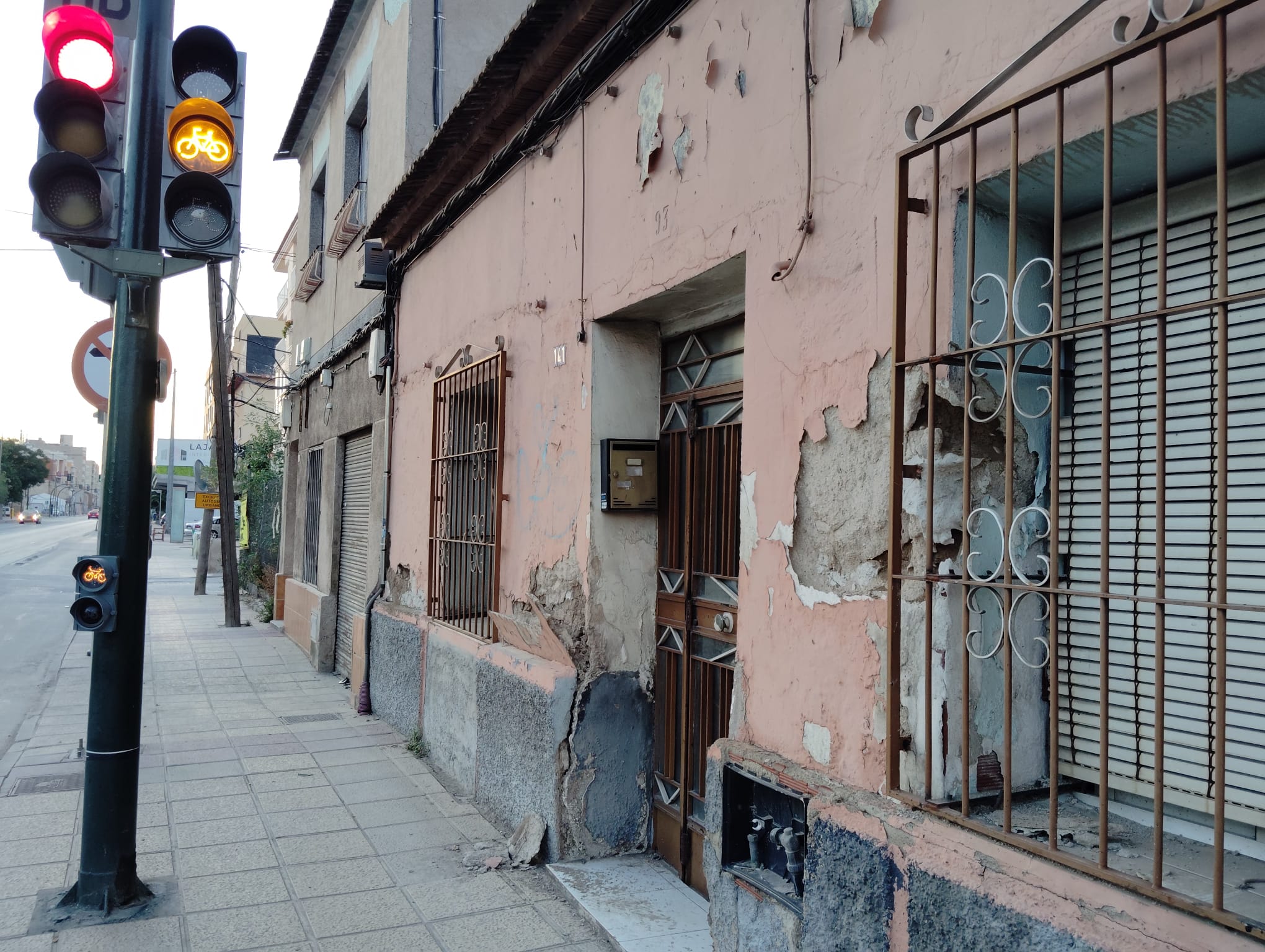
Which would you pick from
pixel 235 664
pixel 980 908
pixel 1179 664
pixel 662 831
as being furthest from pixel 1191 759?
pixel 235 664

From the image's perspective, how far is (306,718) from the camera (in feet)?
26.4

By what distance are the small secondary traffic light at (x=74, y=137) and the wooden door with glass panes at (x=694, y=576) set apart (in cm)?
266

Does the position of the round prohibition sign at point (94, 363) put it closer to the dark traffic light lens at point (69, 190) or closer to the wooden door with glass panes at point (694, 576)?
the dark traffic light lens at point (69, 190)

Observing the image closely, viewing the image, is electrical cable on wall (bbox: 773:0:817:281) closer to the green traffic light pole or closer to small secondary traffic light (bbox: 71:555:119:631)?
the green traffic light pole

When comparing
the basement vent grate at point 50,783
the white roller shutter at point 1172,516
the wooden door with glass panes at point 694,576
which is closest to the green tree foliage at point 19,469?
the basement vent grate at point 50,783

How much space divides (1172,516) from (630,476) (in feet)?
8.48

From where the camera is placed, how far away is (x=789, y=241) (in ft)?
10.5

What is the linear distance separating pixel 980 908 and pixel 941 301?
155 centimetres

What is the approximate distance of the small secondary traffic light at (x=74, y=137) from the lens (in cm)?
393

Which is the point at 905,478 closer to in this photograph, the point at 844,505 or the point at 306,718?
the point at 844,505

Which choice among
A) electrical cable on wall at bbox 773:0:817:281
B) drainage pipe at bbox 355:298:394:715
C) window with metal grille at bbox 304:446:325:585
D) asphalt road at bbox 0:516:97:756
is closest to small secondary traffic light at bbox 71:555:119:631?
electrical cable on wall at bbox 773:0:817:281

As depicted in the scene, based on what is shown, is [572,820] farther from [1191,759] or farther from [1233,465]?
[1233,465]

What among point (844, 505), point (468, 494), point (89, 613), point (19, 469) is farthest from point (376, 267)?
point (19, 469)

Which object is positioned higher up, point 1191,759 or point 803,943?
point 1191,759
